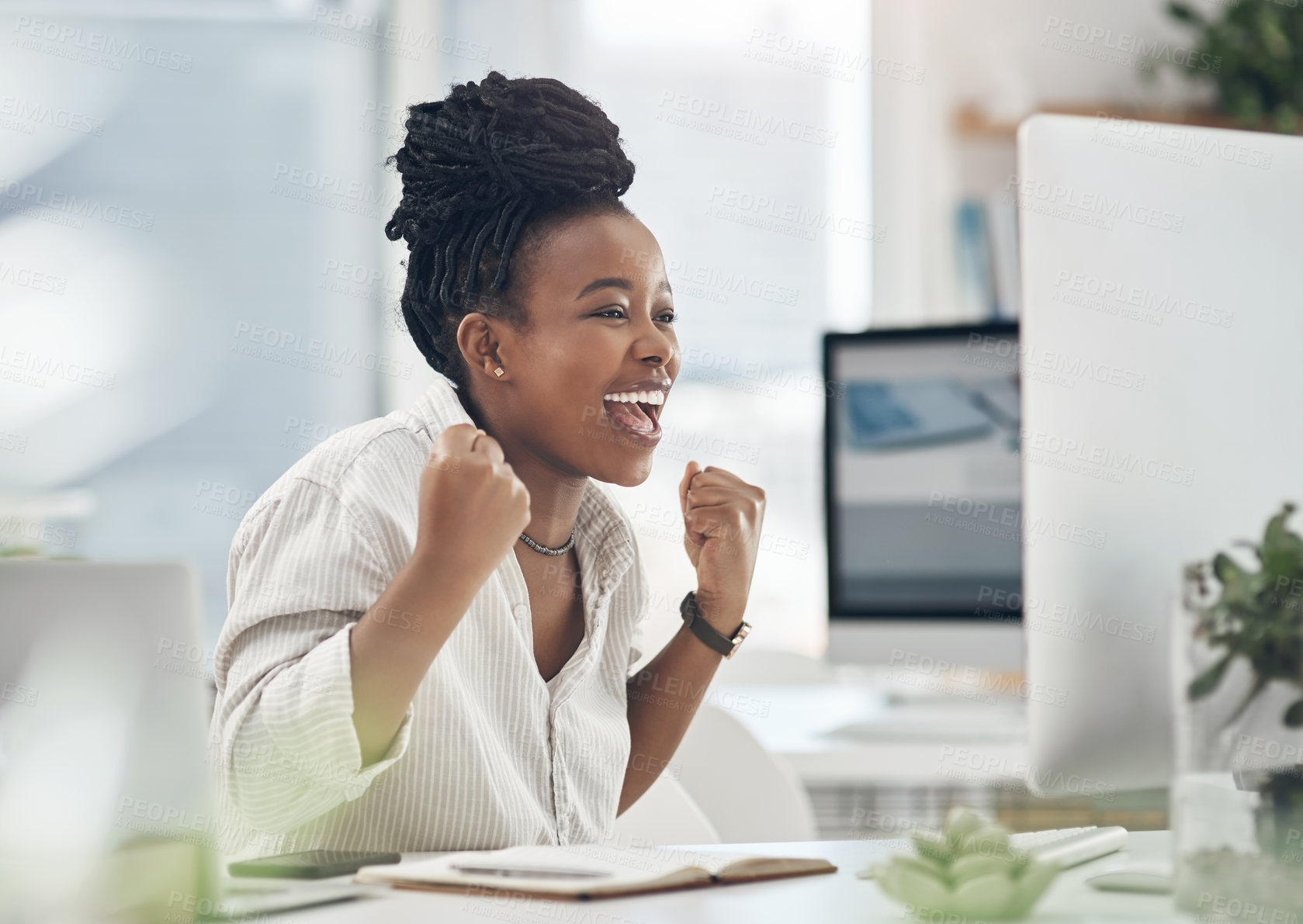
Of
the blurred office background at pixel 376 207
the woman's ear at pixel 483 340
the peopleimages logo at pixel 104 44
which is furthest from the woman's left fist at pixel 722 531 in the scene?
the peopleimages logo at pixel 104 44

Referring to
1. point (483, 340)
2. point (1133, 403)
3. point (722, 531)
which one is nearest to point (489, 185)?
point (483, 340)

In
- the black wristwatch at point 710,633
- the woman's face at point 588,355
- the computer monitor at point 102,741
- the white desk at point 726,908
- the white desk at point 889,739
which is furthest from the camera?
the white desk at point 889,739

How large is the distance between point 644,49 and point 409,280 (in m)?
2.23

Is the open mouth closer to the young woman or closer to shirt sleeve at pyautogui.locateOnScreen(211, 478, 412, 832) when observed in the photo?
the young woman

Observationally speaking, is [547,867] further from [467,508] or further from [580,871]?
[467,508]

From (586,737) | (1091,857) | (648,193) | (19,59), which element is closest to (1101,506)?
(1091,857)

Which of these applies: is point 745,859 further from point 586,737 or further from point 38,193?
point 38,193

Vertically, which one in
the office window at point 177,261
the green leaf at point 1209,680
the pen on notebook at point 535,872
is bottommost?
the pen on notebook at point 535,872

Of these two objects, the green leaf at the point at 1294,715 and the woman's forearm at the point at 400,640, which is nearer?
the green leaf at the point at 1294,715

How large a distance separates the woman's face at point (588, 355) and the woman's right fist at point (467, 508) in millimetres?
236

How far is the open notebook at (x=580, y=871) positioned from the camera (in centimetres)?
62

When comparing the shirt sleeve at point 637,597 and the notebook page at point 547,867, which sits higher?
the shirt sleeve at point 637,597

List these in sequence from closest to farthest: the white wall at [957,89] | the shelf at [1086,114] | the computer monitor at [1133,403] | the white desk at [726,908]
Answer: the white desk at [726,908], the computer monitor at [1133,403], the shelf at [1086,114], the white wall at [957,89]

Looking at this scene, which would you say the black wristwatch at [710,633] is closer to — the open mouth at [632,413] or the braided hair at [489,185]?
the open mouth at [632,413]
